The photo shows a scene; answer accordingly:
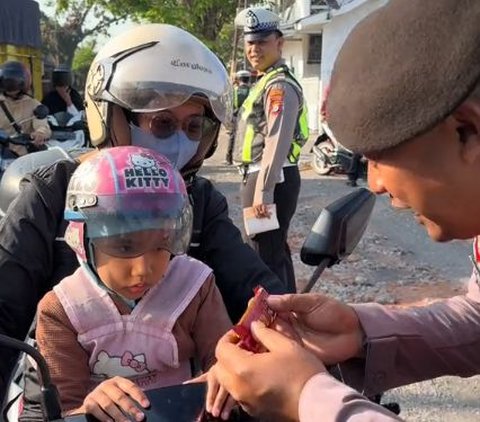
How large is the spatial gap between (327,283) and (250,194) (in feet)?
5.57

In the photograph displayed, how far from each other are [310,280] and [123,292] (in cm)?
43

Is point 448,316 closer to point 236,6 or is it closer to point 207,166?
point 207,166

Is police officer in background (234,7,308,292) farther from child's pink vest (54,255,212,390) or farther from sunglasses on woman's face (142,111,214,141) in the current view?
child's pink vest (54,255,212,390)

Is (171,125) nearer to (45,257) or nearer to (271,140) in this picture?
(45,257)

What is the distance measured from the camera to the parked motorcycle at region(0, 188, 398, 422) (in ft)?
4.87

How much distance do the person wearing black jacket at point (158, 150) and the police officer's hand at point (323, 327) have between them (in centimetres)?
65

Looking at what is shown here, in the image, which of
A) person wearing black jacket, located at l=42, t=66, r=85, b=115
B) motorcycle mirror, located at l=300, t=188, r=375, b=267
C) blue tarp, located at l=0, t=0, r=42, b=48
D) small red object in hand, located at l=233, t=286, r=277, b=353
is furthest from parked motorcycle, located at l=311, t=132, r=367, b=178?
small red object in hand, located at l=233, t=286, r=277, b=353

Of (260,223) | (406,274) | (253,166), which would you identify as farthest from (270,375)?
(406,274)

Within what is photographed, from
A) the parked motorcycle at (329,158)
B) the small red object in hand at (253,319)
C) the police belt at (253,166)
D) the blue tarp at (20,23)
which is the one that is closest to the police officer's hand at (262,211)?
the police belt at (253,166)

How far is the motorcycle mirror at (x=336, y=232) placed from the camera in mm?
1827

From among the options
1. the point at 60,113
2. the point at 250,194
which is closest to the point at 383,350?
the point at 250,194

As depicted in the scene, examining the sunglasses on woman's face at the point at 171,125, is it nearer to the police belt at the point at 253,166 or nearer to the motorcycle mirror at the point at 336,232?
the motorcycle mirror at the point at 336,232

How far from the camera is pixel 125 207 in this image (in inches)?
71.2

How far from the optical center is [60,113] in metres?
9.08
